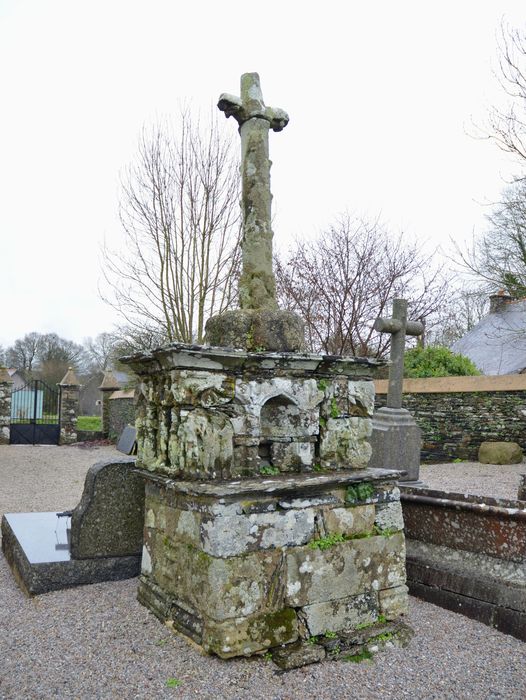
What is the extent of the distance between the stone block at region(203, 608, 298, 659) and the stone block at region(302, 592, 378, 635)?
4.1 inches

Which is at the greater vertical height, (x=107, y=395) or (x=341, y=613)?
(x=107, y=395)

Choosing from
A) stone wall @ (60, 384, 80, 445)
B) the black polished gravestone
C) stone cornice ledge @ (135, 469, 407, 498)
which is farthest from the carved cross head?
stone wall @ (60, 384, 80, 445)

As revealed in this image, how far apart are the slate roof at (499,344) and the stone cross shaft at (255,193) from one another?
1414 centimetres

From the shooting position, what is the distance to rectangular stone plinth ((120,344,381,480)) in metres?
3.17

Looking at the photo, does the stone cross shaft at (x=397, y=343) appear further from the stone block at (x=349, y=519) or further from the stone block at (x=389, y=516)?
the stone block at (x=349, y=519)

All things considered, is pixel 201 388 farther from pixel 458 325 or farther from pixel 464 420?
pixel 458 325

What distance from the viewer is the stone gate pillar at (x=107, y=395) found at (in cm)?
1827

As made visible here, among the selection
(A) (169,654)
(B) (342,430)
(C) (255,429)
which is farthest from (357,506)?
(A) (169,654)

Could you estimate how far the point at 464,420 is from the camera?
37.9 feet

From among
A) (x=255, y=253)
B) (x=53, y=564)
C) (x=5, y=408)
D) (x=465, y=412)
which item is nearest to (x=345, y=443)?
(x=255, y=253)

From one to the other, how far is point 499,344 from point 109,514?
1715cm

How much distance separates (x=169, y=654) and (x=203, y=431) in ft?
3.82

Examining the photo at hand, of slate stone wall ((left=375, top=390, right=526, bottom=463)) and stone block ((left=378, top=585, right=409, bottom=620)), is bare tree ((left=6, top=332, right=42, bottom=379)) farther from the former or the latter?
stone block ((left=378, top=585, right=409, bottom=620))

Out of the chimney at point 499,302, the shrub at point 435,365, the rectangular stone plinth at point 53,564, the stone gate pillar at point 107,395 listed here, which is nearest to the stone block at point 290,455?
the rectangular stone plinth at point 53,564
